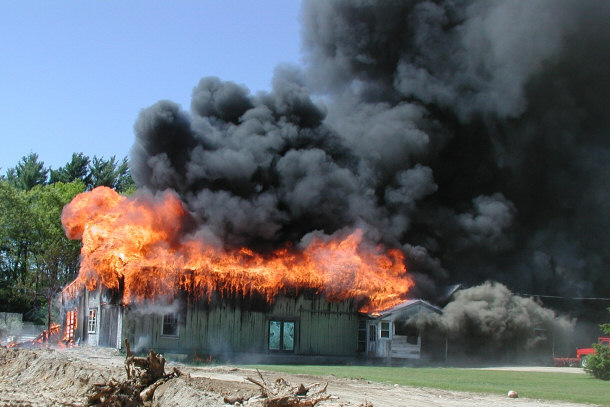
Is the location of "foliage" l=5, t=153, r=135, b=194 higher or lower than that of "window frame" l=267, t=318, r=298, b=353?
higher

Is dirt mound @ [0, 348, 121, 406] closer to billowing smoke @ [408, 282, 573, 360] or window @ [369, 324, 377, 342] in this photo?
window @ [369, 324, 377, 342]

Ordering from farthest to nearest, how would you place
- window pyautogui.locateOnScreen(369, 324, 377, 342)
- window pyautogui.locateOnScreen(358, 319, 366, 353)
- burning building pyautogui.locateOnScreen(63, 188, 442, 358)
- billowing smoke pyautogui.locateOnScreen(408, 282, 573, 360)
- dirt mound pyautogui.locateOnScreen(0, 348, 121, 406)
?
window pyautogui.locateOnScreen(358, 319, 366, 353) < billowing smoke pyautogui.locateOnScreen(408, 282, 573, 360) < window pyautogui.locateOnScreen(369, 324, 377, 342) < burning building pyautogui.locateOnScreen(63, 188, 442, 358) < dirt mound pyautogui.locateOnScreen(0, 348, 121, 406)

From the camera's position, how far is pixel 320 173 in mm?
38438

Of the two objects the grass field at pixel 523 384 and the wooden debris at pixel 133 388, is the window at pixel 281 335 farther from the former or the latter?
the wooden debris at pixel 133 388

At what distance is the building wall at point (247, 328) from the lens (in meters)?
31.5

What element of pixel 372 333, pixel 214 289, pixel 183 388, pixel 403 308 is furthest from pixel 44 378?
pixel 403 308

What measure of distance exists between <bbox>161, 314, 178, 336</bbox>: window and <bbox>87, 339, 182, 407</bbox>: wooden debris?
547 inches

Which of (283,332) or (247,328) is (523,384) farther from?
(247,328)

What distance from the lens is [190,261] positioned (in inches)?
1281

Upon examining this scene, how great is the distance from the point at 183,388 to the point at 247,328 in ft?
55.1

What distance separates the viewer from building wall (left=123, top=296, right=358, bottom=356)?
31.5 metres

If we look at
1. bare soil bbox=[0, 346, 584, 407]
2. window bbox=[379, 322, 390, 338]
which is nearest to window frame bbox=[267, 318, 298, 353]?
window bbox=[379, 322, 390, 338]

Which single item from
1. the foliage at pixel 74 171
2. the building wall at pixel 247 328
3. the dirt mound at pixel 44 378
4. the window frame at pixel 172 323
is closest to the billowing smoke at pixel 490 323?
the building wall at pixel 247 328

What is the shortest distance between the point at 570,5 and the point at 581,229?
50.7 ft
